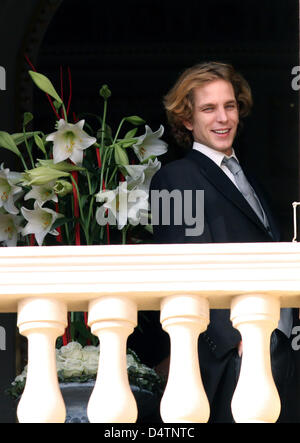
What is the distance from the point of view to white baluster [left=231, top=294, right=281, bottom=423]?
2.59 meters

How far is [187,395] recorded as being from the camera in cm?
260

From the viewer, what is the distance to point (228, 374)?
385 centimetres

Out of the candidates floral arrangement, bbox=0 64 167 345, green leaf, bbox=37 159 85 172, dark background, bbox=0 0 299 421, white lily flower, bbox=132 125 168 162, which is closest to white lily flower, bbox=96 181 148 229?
floral arrangement, bbox=0 64 167 345

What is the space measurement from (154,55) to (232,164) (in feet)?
2.25

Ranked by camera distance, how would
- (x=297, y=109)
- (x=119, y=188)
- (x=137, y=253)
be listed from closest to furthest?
(x=137, y=253)
(x=119, y=188)
(x=297, y=109)

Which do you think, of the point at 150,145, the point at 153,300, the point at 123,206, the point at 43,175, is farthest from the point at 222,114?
the point at 153,300

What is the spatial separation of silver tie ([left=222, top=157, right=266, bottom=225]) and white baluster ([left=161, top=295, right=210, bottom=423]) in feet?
5.11

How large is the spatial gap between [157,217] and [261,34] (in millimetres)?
1014

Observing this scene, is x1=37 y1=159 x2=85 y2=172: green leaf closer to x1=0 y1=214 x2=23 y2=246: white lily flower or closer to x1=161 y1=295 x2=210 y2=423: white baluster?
x1=0 y1=214 x2=23 y2=246: white lily flower

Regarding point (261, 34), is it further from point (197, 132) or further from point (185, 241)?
point (185, 241)

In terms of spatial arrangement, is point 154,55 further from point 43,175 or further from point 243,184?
point 43,175

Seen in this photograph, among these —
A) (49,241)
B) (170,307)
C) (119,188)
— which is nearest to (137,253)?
(170,307)

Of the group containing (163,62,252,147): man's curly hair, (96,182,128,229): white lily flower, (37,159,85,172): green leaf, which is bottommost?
(96,182,128,229): white lily flower

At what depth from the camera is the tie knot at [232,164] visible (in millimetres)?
4289
